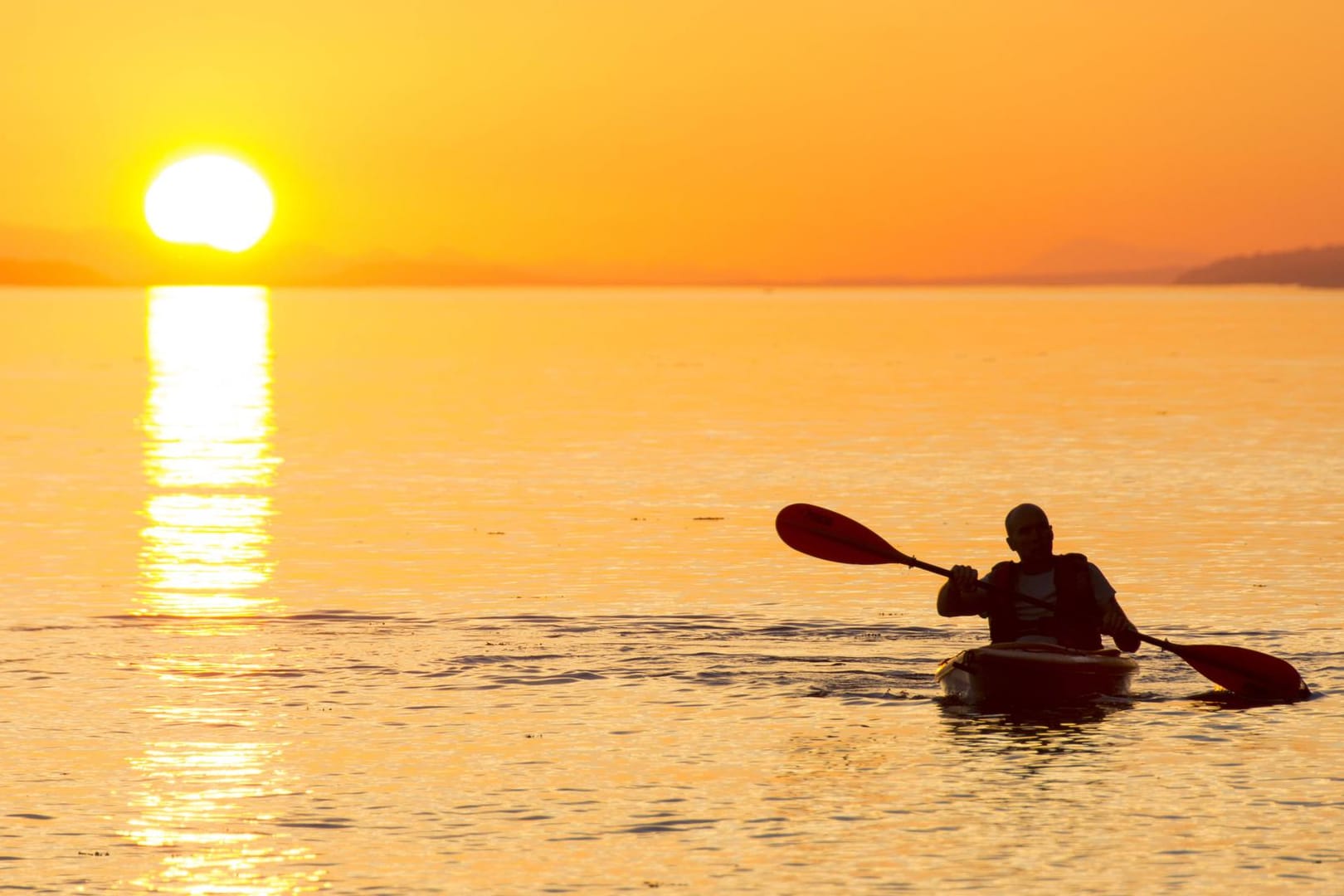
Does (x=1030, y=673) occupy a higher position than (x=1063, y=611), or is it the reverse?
(x=1063, y=611)

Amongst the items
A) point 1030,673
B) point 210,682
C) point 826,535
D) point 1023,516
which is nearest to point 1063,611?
point 1030,673

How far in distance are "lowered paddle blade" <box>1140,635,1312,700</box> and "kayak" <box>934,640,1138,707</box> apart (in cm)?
50

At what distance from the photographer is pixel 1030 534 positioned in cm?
1595

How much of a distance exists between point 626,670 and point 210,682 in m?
3.29

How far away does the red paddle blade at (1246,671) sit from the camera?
647 inches

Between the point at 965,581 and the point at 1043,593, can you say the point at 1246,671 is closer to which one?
the point at 1043,593

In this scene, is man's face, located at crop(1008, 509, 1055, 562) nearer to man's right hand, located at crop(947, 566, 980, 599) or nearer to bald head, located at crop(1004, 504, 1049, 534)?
bald head, located at crop(1004, 504, 1049, 534)

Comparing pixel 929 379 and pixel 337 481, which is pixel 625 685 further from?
pixel 929 379

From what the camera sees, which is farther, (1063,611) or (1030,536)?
(1063,611)

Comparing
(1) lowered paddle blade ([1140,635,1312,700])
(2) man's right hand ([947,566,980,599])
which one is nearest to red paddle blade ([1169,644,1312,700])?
(1) lowered paddle blade ([1140,635,1312,700])

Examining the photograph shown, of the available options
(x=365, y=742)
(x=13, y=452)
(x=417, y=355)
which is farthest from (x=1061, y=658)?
(x=417, y=355)

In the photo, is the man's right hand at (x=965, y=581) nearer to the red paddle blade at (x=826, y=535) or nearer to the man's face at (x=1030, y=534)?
the man's face at (x=1030, y=534)

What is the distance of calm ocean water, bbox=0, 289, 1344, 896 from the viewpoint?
1203 cm

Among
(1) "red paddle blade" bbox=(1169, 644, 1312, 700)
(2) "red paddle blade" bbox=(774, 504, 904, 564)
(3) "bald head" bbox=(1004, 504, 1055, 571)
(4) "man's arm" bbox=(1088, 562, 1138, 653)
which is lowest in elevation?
(1) "red paddle blade" bbox=(1169, 644, 1312, 700)
